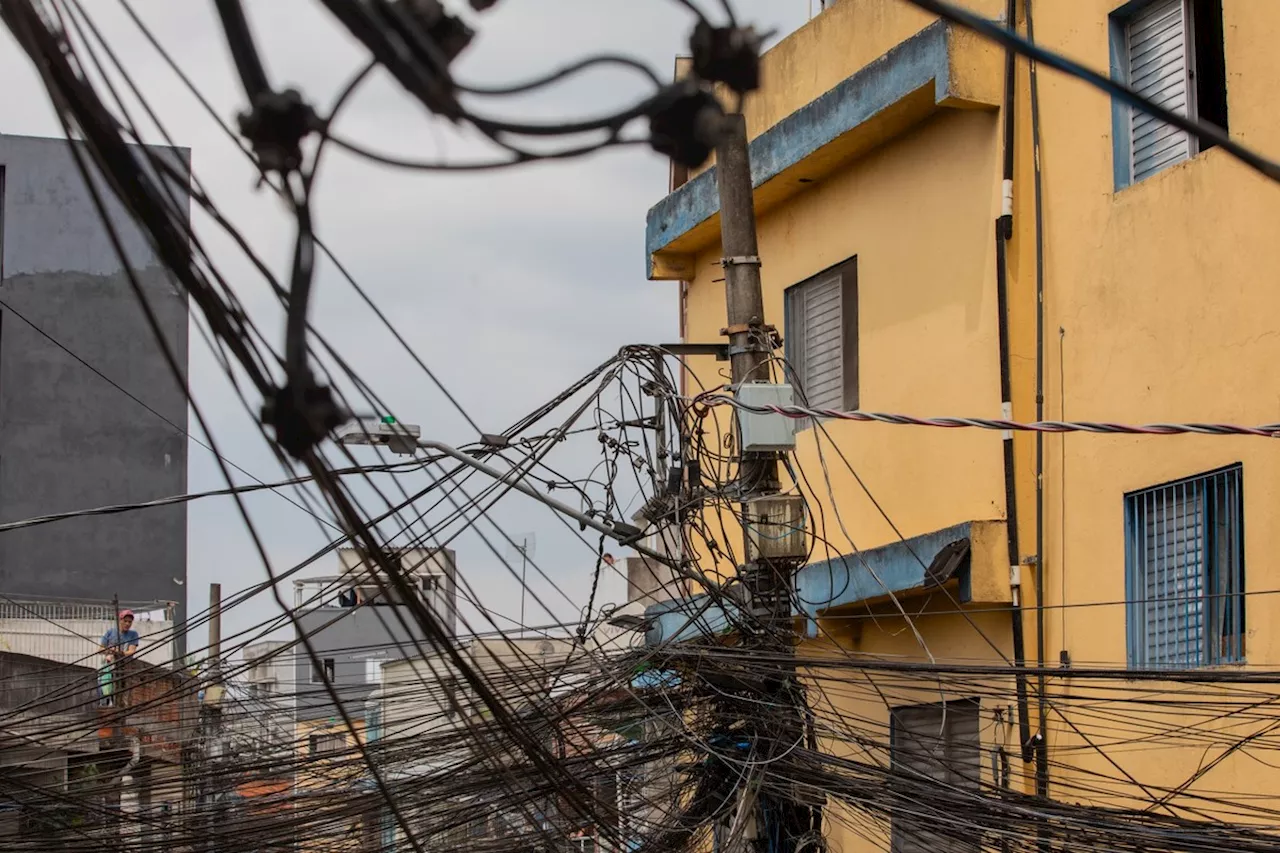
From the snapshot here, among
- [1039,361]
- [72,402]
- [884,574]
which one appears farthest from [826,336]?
[72,402]

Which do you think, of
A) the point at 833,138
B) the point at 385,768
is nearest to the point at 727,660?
the point at 385,768

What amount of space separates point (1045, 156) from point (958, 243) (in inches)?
35.9

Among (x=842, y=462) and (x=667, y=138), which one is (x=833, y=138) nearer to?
(x=842, y=462)

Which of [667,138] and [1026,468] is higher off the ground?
[667,138]

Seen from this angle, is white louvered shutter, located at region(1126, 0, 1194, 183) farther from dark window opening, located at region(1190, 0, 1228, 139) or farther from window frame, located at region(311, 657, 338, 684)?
window frame, located at region(311, 657, 338, 684)

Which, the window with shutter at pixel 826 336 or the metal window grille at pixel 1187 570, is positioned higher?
the window with shutter at pixel 826 336

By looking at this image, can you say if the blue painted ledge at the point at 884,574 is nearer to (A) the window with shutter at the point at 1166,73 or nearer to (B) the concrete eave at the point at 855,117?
(A) the window with shutter at the point at 1166,73

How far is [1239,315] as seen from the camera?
8.91 m

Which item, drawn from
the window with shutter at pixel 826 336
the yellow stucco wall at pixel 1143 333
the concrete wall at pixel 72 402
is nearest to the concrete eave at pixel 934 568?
the yellow stucco wall at pixel 1143 333

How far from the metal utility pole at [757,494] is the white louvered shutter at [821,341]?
11.2 feet

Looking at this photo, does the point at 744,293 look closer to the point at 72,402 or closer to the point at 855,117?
the point at 855,117

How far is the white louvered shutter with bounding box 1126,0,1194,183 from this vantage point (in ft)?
31.5

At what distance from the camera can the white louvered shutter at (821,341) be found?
12.7 metres

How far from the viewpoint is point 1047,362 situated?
1041 centimetres
